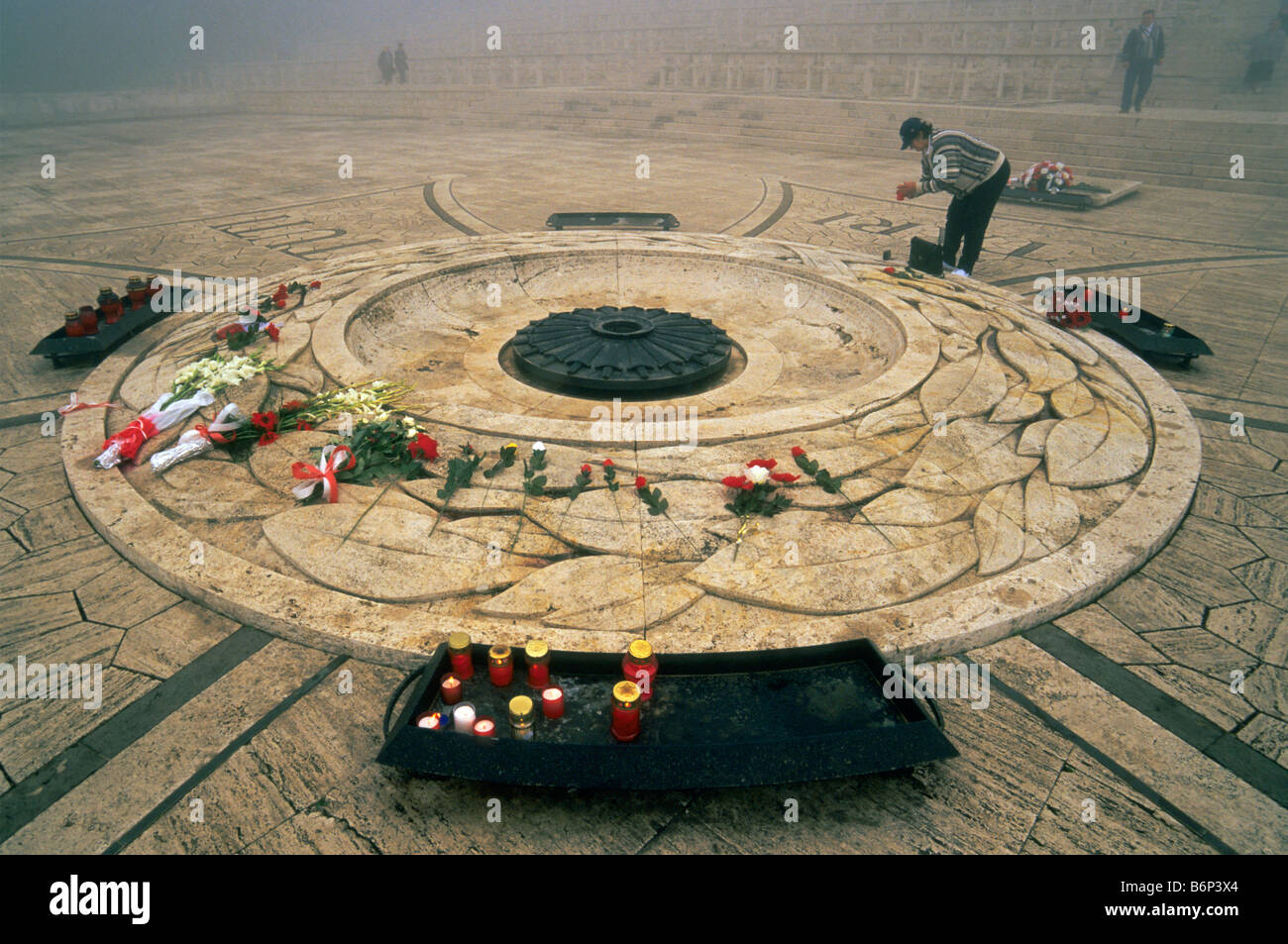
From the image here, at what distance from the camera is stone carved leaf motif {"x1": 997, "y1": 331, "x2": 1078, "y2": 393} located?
18.5 ft

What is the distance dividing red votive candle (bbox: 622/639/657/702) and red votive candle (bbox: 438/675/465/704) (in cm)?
69

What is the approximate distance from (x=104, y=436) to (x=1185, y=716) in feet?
21.7

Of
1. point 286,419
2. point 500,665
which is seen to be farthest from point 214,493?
point 500,665

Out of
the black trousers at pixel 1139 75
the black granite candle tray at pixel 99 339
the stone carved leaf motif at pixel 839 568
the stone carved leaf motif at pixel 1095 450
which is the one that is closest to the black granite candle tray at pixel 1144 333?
the stone carved leaf motif at pixel 1095 450

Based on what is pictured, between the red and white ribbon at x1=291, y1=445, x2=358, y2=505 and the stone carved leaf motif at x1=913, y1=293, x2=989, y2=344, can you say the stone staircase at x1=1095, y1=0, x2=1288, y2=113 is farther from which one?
the red and white ribbon at x1=291, y1=445, x2=358, y2=505

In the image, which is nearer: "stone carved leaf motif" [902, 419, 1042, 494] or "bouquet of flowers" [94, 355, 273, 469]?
"stone carved leaf motif" [902, 419, 1042, 494]

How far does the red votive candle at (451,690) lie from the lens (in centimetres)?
294

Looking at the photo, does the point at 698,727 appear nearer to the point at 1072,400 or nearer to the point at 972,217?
the point at 1072,400

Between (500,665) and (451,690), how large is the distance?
0.72 ft

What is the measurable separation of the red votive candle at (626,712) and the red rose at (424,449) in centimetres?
231

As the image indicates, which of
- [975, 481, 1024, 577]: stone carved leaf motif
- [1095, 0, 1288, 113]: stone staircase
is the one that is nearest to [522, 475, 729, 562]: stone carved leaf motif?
[975, 481, 1024, 577]: stone carved leaf motif

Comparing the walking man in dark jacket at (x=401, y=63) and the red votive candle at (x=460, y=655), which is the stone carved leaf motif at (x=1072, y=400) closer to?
the red votive candle at (x=460, y=655)

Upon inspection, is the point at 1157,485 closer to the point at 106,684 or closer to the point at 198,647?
the point at 198,647

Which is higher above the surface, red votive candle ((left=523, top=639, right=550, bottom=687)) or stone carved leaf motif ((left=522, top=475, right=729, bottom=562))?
stone carved leaf motif ((left=522, top=475, right=729, bottom=562))
